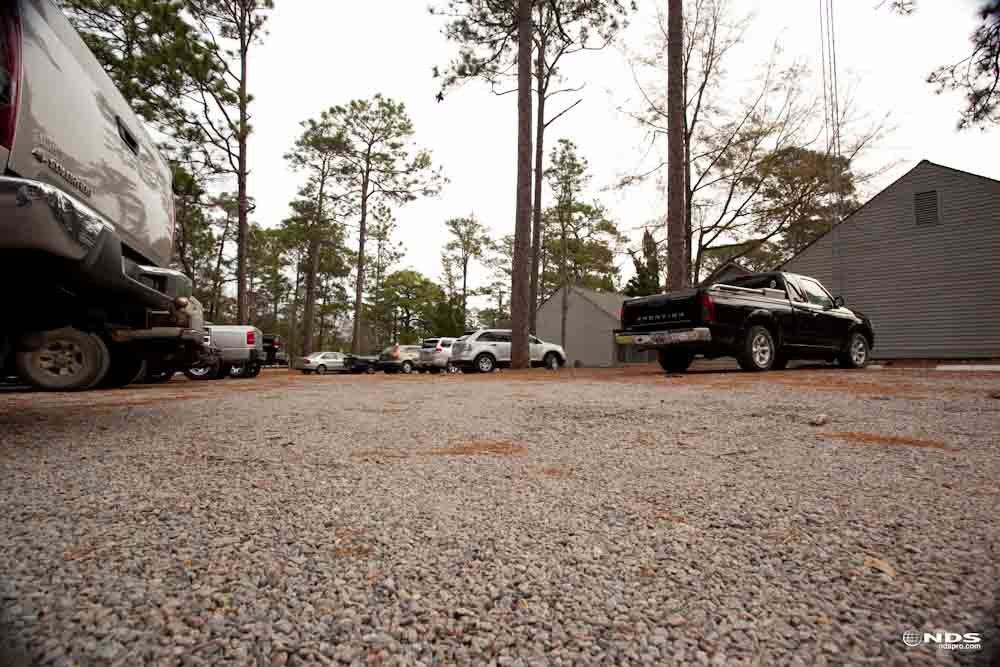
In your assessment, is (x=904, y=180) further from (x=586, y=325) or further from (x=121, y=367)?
(x=121, y=367)

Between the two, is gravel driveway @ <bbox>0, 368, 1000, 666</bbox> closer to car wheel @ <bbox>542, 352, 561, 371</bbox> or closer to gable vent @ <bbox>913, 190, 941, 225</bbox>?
car wheel @ <bbox>542, 352, 561, 371</bbox>

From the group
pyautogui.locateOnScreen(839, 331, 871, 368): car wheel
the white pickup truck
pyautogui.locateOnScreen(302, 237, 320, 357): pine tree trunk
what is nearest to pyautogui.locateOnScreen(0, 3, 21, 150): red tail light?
the white pickup truck

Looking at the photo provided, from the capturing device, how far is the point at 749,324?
863 cm

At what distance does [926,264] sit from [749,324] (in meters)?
12.7

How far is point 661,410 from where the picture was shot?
3.83 m

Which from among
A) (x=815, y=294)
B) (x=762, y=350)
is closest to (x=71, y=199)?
(x=762, y=350)

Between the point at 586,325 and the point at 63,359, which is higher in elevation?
the point at 586,325

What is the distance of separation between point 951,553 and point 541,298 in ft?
130

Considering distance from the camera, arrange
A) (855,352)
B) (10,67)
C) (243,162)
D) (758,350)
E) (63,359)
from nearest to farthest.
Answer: (10,67), (63,359), (758,350), (855,352), (243,162)

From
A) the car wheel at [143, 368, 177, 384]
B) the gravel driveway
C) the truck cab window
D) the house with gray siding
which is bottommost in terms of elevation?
the gravel driveway

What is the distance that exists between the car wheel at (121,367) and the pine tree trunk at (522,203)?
8.50m

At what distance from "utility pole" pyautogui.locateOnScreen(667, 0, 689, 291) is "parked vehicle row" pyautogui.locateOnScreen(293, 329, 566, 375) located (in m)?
6.73

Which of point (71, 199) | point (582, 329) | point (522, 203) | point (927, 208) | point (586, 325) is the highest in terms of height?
point (927, 208)

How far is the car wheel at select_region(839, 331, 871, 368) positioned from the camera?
10271 millimetres
